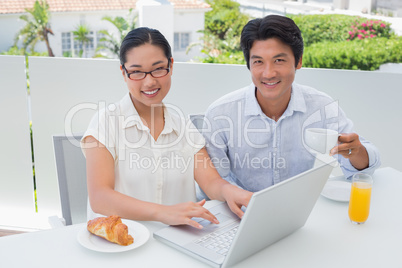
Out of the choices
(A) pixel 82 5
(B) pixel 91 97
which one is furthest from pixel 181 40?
(B) pixel 91 97

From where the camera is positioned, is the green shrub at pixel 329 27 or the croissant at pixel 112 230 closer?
the croissant at pixel 112 230

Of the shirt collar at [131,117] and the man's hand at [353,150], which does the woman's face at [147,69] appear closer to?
the shirt collar at [131,117]

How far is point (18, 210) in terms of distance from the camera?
10.7ft

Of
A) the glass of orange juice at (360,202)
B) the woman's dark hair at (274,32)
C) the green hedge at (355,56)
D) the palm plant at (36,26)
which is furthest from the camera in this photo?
the palm plant at (36,26)

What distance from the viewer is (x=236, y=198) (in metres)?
1.64

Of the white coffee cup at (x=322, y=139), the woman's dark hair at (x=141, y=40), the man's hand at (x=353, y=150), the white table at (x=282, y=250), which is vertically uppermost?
the woman's dark hair at (x=141, y=40)

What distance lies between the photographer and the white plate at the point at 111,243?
4.42 ft

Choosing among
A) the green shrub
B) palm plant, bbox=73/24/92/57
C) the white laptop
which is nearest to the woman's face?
the white laptop

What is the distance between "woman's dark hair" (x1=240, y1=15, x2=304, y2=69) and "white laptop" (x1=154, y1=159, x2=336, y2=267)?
658mm

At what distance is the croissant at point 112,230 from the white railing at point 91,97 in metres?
1.79

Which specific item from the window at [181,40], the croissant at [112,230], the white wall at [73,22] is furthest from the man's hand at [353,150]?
the window at [181,40]

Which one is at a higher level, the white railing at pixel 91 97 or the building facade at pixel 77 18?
the building facade at pixel 77 18

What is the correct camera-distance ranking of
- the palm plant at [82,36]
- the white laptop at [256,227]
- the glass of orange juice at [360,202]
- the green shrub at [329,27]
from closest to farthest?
the white laptop at [256,227], the glass of orange juice at [360,202], the green shrub at [329,27], the palm plant at [82,36]

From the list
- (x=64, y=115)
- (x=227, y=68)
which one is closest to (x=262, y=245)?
(x=227, y=68)
